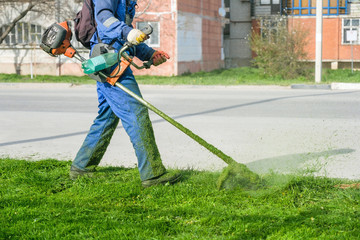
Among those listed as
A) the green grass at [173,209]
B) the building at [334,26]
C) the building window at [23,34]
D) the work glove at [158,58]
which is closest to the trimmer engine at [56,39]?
the work glove at [158,58]

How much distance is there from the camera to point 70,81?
21.6 meters

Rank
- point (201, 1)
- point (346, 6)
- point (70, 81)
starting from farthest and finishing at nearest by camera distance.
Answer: point (346, 6)
point (201, 1)
point (70, 81)

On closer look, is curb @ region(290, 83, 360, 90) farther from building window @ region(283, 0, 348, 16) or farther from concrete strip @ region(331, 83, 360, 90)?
building window @ region(283, 0, 348, 16)

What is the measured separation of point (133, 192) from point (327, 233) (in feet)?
5.70

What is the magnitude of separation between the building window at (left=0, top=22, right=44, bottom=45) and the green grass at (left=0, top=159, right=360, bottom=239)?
2207 cm

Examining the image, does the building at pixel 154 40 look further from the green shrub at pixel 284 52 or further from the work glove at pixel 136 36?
the work glove at pixel 136 36

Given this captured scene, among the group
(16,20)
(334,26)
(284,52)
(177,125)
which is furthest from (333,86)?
(334,26)

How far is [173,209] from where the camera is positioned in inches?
172

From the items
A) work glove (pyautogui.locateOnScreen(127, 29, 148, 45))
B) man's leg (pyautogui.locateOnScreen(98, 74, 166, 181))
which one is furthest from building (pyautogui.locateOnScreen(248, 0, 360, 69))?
work glove (pyautogui.locateOnScreen(127, 29, 148, 45))

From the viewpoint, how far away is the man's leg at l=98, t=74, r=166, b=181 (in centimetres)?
504

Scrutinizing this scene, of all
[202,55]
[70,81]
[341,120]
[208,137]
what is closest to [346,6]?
[202,55]

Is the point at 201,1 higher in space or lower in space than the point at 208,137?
higher

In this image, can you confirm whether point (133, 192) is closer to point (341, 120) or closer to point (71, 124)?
point (71, 124)

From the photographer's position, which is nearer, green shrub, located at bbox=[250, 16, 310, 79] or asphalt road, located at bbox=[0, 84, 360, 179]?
asphalt road, located at bbox=[0, 84, 360, 179]
